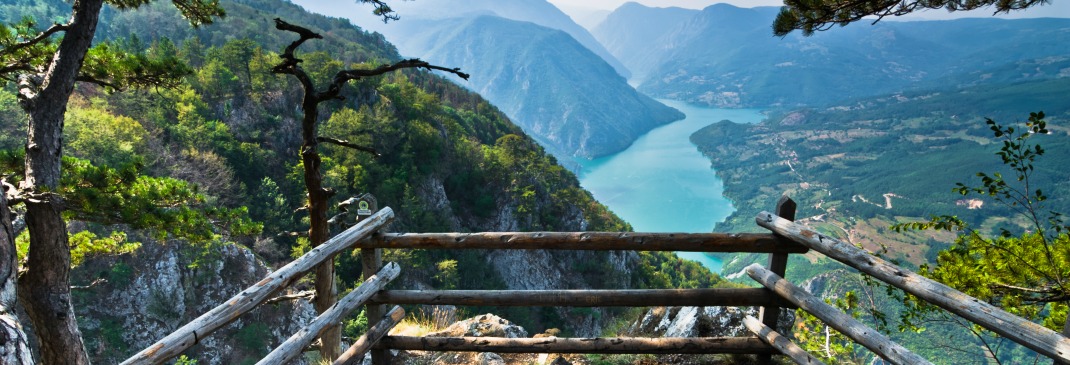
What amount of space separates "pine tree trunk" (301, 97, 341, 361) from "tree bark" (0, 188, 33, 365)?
280 cm

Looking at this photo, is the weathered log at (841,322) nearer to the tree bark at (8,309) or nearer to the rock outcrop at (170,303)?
the tree bark at (8,309)

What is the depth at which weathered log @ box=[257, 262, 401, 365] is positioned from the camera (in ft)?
9.18

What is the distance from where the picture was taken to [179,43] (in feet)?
214

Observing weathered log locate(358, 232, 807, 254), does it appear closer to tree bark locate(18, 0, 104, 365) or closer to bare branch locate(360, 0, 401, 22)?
tree bark locate(18, 0, 104, 365)

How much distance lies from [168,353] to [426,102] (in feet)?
152

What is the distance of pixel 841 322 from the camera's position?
319cm

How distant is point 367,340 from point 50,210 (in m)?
3.76

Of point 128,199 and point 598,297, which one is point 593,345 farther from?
point 128,199

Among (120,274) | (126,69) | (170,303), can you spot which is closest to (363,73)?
(126,69)

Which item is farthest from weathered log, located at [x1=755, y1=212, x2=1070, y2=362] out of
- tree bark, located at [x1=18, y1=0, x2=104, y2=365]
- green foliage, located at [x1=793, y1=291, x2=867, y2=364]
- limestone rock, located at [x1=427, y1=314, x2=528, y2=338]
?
tree bark, located at [x1=18, y1=0, x2=104, y2=365]

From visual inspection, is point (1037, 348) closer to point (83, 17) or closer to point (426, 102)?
point (83, 17)

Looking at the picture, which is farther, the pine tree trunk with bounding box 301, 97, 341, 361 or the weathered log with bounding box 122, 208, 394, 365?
the pine tree trunk with bounding box 301, 97, 341, 361

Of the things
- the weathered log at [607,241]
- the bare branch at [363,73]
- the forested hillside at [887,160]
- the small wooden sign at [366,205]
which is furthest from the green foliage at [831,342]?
the forested hillside at [887,160]

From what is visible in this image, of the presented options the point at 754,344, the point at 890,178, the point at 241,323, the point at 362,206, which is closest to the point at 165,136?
the point at 241,323
